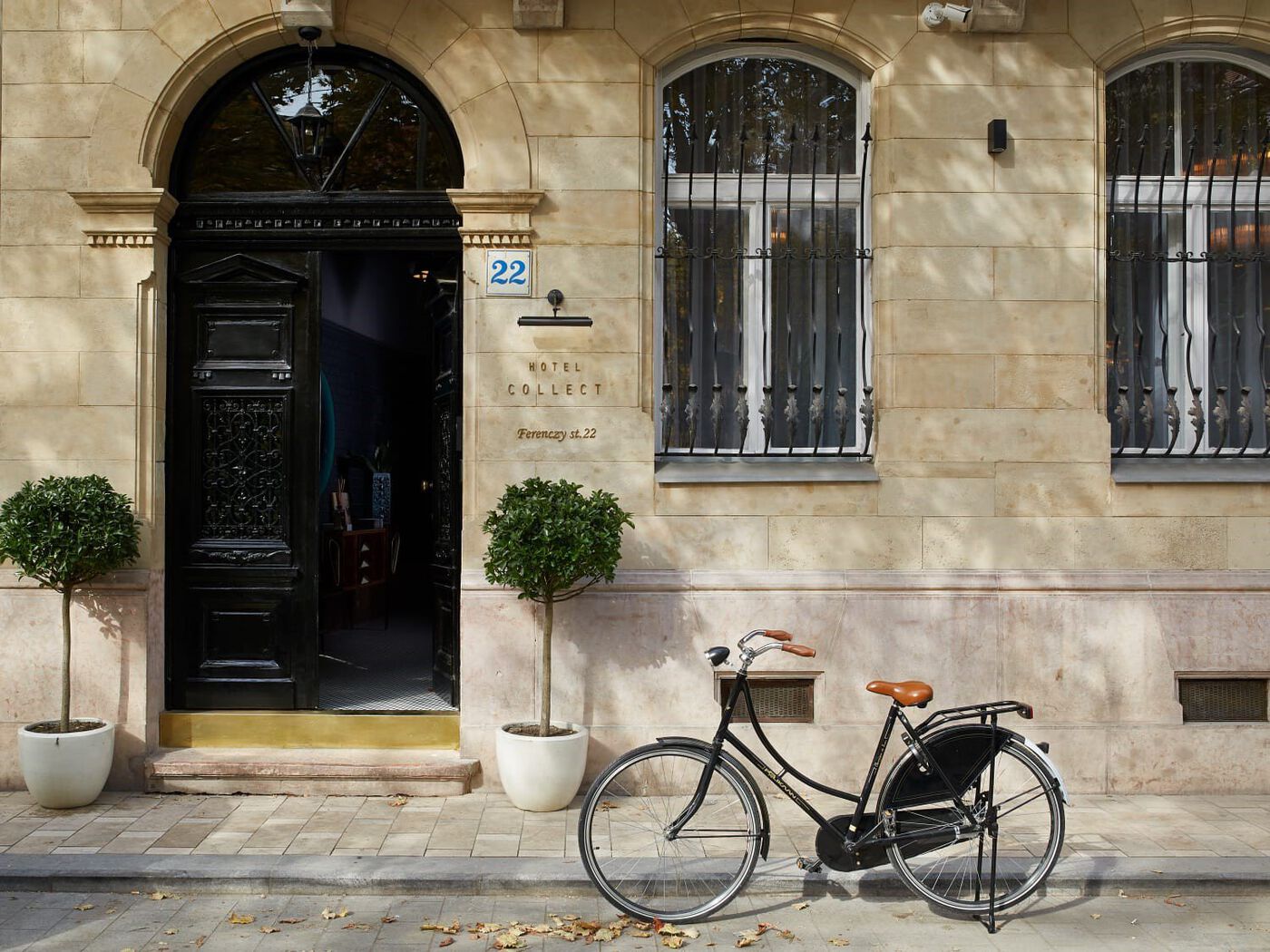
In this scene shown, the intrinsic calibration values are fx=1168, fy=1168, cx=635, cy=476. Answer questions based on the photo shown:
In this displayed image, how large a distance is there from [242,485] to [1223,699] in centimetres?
635

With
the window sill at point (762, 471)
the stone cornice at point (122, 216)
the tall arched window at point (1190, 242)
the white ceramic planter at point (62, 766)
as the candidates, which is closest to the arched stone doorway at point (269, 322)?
the stone cornice at point (122, 216)

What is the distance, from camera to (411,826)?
20.8ft

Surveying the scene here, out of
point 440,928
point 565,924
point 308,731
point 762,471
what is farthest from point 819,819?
point 308,731

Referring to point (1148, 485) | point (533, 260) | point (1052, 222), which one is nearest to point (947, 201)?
point (1052, 222)

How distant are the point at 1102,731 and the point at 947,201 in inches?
134

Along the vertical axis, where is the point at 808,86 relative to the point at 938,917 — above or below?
above

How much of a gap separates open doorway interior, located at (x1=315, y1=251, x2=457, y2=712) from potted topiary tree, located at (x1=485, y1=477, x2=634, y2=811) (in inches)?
45.5

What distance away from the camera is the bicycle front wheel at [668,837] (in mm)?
5039

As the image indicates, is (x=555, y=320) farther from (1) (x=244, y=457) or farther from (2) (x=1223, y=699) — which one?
(2) (x=1223, y=699)

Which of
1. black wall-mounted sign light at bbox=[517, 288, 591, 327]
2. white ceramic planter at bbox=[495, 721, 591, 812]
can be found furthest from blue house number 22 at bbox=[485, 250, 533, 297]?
white ceramic planter at bbox=[495, 721, 591, 812]

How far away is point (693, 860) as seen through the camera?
515cm

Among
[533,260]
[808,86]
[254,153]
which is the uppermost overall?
[808,86]

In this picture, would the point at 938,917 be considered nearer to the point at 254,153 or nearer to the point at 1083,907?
the point at 1083,907

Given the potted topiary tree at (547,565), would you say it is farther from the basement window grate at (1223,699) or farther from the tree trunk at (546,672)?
the basement window grate at (1223,699)
